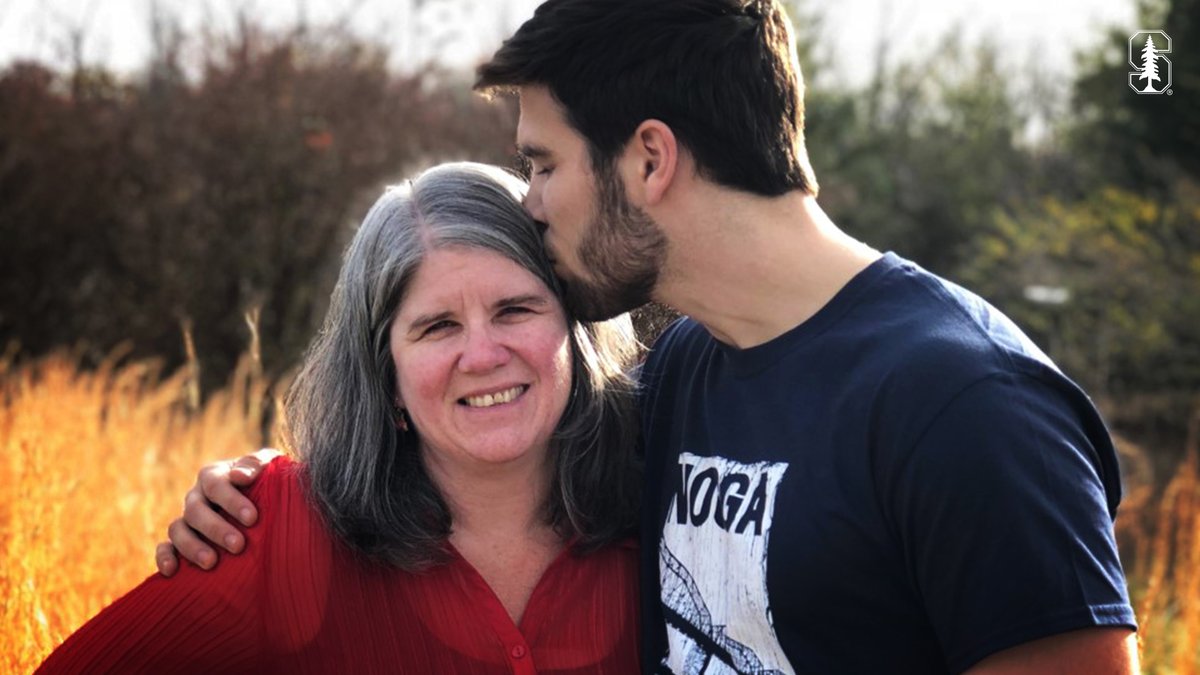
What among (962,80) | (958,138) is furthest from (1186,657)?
(962,80)

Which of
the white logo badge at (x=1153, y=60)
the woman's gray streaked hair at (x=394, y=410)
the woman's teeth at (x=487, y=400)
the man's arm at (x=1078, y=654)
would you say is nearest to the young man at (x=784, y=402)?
the man's arm at (x=1078, y=654)

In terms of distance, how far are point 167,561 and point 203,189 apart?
920 cm

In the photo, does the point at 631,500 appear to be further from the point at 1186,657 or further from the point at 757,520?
the point at 1186,657

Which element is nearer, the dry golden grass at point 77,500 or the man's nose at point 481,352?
the man's nose at point 481,352

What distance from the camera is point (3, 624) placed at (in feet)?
9.25

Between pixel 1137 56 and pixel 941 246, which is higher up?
pixel 1137 56

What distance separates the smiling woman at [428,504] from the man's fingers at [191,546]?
0.03 m

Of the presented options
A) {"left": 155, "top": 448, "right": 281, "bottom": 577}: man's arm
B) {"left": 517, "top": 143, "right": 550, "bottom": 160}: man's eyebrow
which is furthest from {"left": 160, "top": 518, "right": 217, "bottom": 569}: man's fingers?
{"left": 517, "top": 143, "right": 550, "bottom": 160}: man's eyebrow

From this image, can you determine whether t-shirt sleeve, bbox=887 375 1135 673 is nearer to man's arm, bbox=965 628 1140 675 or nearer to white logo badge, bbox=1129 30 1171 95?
man's arm, bbox=965 628 1140 675

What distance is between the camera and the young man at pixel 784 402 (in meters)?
1.86

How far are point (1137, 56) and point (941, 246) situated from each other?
13.8 ft

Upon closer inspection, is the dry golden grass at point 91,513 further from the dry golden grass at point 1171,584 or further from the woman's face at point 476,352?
the woman's face at point 476,352

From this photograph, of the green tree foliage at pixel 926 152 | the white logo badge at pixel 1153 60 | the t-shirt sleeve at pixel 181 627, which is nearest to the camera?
the t-shirt sleeve at pixel 181 627

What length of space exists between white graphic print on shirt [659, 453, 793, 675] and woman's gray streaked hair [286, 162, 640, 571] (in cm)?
39
